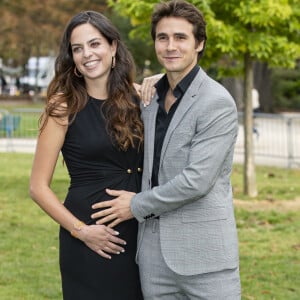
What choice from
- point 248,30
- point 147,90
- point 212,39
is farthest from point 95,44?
point 248,30

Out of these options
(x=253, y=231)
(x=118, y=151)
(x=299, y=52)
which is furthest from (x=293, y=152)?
(x=118, y=151)

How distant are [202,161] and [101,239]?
0.65 m

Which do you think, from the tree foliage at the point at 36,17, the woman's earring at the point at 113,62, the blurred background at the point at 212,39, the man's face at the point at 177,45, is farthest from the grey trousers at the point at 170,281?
the tree foliage at the point at 36,17

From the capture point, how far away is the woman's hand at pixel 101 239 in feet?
11.4

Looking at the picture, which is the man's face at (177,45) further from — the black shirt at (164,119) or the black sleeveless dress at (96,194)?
the black sleeveless dress at (96,194)

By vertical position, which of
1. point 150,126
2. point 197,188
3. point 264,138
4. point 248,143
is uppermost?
point 150,126

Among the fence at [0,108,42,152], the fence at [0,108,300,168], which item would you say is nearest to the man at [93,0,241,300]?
the fence at [0,108,300,168]

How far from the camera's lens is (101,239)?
3479mm

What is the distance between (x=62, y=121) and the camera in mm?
3471

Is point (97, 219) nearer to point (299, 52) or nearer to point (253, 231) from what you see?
point (253, 231)

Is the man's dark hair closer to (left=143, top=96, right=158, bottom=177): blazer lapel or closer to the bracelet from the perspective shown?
(left=143, top=96, right=158, bottom=177): blazer lapel

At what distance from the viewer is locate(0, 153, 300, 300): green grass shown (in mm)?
6426

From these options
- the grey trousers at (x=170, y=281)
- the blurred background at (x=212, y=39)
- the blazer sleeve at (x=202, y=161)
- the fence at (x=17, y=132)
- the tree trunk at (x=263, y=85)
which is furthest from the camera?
the tree trunk at (x=263, y=85)

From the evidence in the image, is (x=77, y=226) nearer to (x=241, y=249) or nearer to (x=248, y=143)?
(x=241, y=249)
